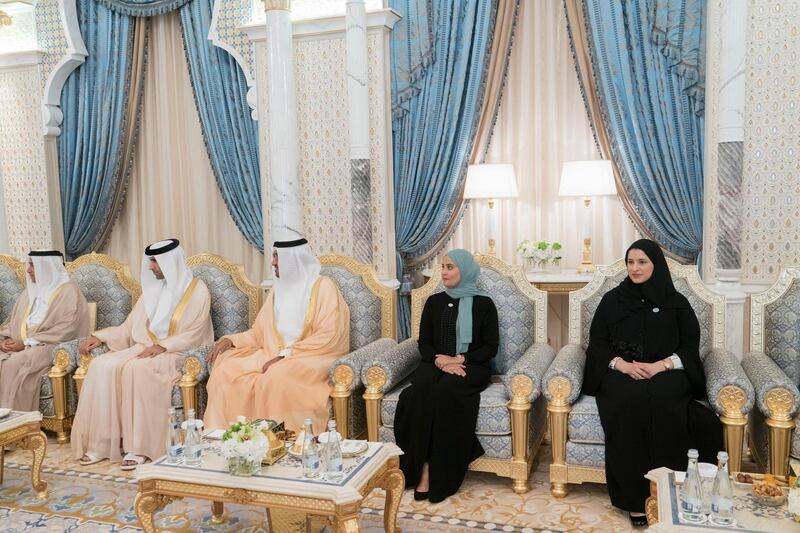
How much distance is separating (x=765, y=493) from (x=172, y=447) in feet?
7.54

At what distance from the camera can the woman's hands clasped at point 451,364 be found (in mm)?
3854

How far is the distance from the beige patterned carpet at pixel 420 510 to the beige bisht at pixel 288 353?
0.60m

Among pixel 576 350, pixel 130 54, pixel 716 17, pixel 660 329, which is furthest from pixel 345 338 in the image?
pixel 130 54

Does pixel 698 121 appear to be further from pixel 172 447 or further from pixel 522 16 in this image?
pixel 172 447

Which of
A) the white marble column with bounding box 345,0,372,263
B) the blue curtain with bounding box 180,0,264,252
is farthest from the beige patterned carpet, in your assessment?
the blue curtain with bounding box 180,0,264,252

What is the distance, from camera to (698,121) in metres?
4.83

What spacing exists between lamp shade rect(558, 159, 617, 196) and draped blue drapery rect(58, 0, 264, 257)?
254 centimetres

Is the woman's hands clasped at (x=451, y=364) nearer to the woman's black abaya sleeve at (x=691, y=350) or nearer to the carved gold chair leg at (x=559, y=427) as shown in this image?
the carved gold chair leg at (x=559, y=427)

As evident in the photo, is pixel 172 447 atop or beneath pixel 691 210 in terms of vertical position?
beneath

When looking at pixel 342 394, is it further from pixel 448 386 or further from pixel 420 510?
pixel 420 510

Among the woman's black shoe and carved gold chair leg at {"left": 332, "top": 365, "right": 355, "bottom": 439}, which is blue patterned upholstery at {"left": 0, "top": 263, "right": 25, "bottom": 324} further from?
the woman's black shoe

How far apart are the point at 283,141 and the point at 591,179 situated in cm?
223

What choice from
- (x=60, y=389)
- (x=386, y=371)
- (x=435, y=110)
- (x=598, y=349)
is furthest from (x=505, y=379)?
(x=60, y=389)

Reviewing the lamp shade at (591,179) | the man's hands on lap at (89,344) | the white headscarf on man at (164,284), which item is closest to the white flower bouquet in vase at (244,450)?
the white headscarf on man at (164,284)
